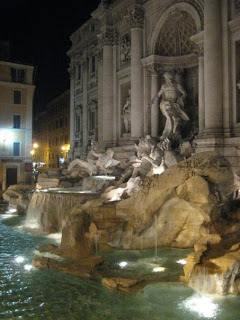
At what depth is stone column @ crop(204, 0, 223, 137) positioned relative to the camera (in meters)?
15.2

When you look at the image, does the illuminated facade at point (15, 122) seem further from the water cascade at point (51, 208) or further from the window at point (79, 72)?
the water cascade at point (51, 208)

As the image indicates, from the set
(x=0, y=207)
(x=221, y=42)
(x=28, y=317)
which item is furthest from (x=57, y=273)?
(x=0, y=207)

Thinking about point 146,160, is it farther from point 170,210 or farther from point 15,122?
point 15,122

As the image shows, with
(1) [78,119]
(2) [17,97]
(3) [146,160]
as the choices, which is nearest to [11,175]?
(2) [17,97]

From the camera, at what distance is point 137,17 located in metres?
20.2

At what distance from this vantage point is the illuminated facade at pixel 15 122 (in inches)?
1273

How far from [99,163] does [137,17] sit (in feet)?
27.2

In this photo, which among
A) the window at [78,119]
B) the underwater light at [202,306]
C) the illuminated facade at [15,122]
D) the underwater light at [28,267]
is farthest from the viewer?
the illuminated facade at [15,122]

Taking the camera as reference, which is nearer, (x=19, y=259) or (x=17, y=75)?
(x=19, y=259)

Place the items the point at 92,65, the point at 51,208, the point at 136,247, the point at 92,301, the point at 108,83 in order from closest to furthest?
the point at 92,301 < the point at 136,247 < the point at 51,208 < the point at 108,83 < the point at 92,65

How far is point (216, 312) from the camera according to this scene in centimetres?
657

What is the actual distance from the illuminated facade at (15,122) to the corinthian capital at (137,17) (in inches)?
628

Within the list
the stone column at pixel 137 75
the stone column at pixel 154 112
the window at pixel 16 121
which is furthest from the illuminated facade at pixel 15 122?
the stone column at pixel 154 112

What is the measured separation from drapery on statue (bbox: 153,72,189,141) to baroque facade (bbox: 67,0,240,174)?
880 millimetres
